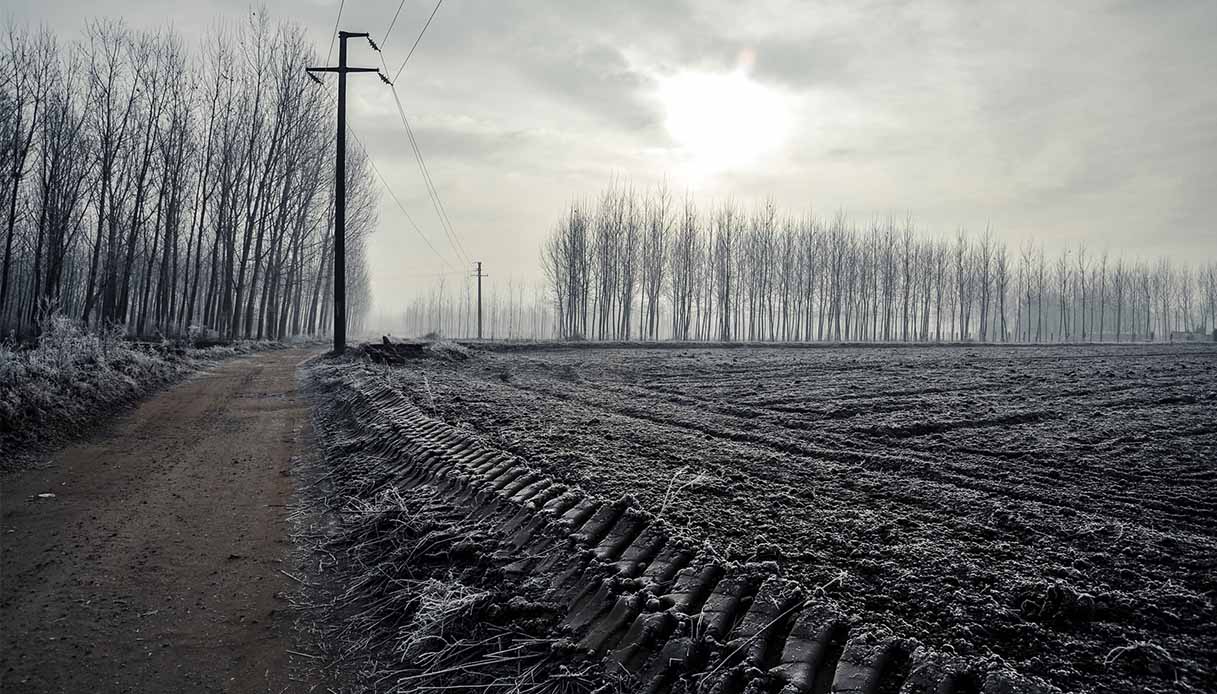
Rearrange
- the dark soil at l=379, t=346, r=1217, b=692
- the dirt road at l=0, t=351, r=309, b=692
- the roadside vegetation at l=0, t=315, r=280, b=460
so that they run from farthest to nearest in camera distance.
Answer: the roadside vegetation at l=0, t=315, r=280, b=460 → the dirt road at l=0, t=351, r=309, b=692 → the dark soil at l=379, t=346, r=1217, b=692

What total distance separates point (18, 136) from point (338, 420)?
83.4ft

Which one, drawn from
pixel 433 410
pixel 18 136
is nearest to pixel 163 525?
pixel 433 410

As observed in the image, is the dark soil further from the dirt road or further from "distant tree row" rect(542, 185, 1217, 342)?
"distant tree row" rect(542, 185, 1217, 342)

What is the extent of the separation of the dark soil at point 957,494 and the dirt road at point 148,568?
74.2 inches

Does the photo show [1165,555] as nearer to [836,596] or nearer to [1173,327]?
[836,596]

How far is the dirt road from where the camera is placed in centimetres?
254

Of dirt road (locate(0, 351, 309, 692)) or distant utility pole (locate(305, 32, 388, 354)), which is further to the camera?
distant utility pole (locate(305, 32, 388, 354))

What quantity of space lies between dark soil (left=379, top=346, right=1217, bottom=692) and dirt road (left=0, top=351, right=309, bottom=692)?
6.19 feet

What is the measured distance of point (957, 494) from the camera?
393cm

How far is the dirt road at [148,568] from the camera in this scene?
8.34 feet

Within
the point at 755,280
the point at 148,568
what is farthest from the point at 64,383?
the point at 755,280

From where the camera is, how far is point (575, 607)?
270 centimetres

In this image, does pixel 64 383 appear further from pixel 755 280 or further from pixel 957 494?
pixel 755 280

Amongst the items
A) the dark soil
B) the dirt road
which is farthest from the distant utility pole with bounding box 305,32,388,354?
the dirt road
